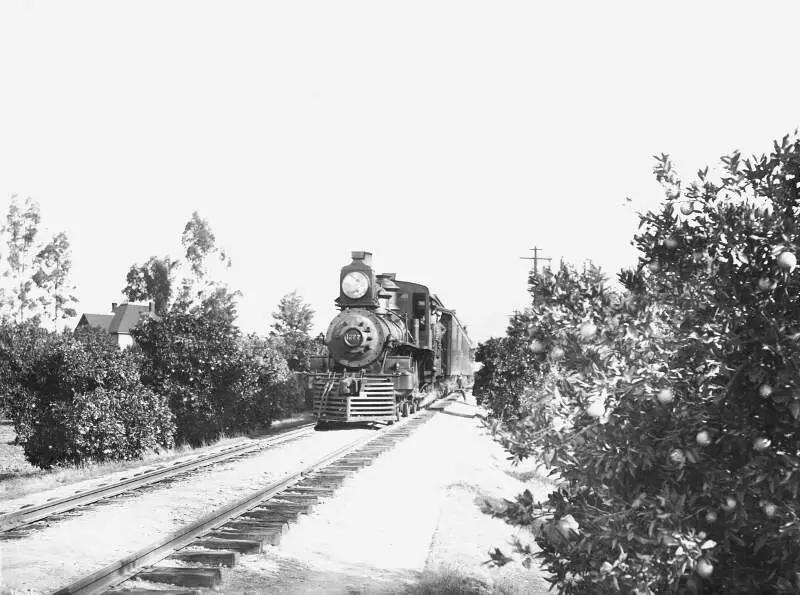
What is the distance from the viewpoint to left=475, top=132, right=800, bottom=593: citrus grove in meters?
3.47

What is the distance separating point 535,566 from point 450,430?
13.2m

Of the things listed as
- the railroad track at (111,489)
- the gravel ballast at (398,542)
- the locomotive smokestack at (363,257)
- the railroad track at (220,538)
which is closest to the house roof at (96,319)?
the locomotive smokestack at (363,257)

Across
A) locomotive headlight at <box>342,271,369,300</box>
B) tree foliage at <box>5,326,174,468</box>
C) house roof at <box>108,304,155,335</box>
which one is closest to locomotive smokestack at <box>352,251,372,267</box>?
locomotive headlight at <box>342,271,369,300</box>

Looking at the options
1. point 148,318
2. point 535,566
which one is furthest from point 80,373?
point 535,566

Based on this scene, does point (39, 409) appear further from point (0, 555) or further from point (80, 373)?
point (0, 555)

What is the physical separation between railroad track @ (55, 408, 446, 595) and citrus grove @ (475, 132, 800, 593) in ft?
12.4

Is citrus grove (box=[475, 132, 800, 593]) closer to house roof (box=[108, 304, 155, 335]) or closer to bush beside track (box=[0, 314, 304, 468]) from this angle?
bush beside track (box=[0, 314, 304, 468])

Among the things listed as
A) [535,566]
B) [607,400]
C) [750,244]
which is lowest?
[535,566]

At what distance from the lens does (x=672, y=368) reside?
12.4 ft

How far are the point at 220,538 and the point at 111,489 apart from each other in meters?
3.82

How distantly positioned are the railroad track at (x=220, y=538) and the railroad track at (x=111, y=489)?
1968 millimetres

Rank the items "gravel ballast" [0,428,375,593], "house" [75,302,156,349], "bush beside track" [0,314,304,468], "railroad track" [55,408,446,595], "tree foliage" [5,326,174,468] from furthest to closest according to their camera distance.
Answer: "house" [75,302,156,349]
"bush beside track" [0,314,304,468]
"tree foliage" [5,326,174,468]
"gravel ballast" [0,428,375,593]
"railroad track" [55,408,446,595]

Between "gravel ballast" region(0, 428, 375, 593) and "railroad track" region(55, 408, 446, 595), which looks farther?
"gravel ballast" region(0, 428, 375, 593)

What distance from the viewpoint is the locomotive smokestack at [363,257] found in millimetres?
21703
